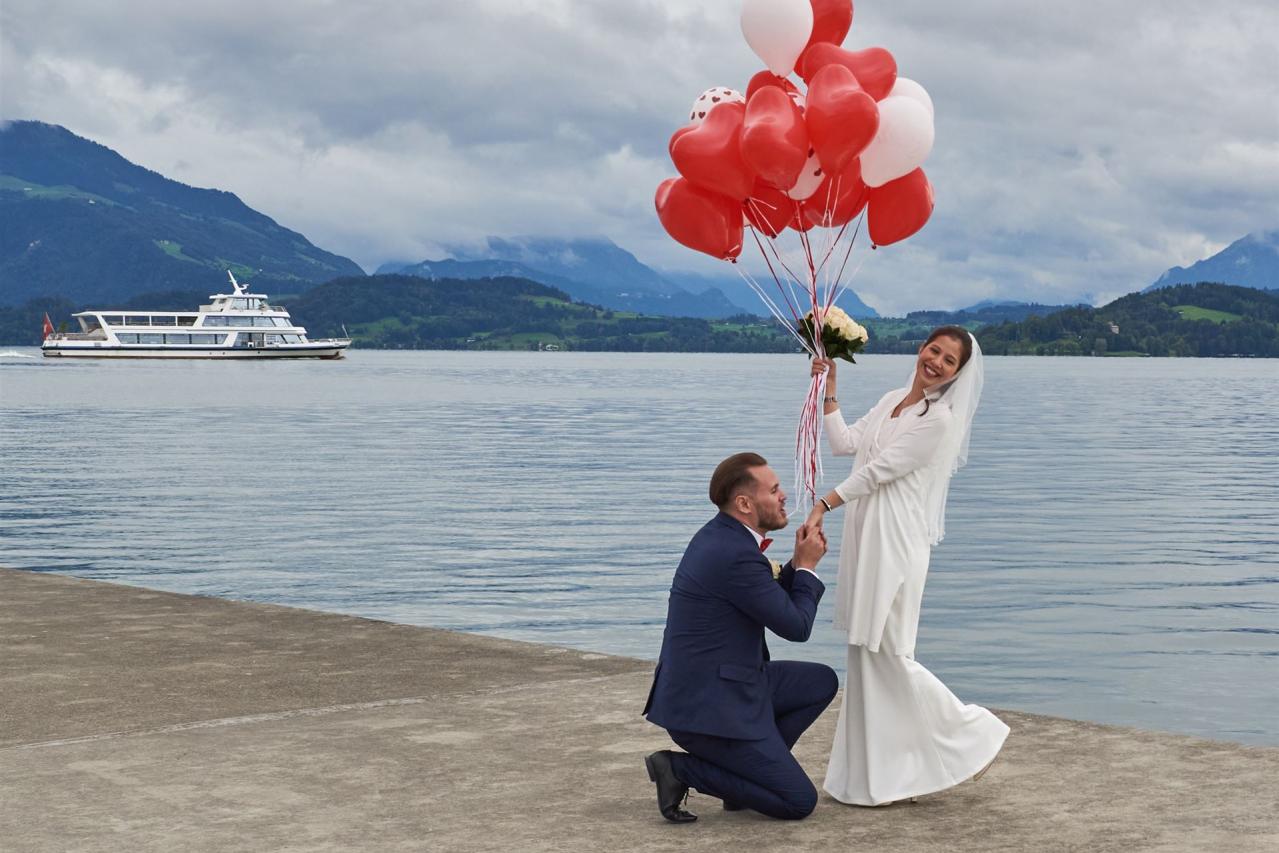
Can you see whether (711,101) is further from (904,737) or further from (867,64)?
(904,737)

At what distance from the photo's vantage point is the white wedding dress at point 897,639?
5.92 m

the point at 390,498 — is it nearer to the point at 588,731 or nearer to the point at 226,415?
the point at 588,731

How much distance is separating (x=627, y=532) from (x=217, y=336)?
124014 millimetres

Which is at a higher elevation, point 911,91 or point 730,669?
point 911,91

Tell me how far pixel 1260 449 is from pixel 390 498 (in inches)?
1095

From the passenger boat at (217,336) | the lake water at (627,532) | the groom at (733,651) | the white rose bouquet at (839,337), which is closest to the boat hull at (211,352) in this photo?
the passenger boat at (217,336)

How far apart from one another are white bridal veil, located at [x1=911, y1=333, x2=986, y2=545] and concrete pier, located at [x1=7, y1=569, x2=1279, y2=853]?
114 centimetres

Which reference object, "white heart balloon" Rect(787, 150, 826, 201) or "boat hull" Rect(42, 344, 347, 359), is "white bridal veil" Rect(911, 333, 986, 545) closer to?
"white heart balloon" Rect(787, 150, 826, 201)

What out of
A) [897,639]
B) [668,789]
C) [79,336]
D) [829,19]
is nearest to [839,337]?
[897,639]

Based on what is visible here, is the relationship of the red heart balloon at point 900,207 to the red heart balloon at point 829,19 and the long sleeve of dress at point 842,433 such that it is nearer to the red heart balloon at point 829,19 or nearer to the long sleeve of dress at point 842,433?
the red heart balloon at point 829,19

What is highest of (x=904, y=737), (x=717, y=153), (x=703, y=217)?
(x=717, y=153)

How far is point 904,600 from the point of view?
595 centimetres

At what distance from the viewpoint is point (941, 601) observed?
18.4 meters

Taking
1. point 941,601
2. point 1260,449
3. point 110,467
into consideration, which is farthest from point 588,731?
point 1260,449
